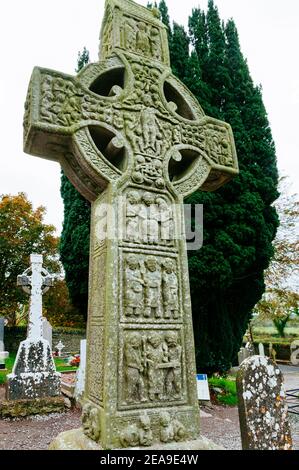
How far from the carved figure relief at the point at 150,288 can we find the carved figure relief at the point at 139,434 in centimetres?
74

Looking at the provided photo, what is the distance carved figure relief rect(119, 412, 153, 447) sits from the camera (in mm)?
2404

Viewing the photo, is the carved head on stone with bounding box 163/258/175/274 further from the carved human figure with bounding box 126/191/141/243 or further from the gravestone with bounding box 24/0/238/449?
the carved human figure with bounding box 126/191/141/243

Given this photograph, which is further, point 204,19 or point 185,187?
point 204,19

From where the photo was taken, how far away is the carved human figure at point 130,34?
360 centimetres

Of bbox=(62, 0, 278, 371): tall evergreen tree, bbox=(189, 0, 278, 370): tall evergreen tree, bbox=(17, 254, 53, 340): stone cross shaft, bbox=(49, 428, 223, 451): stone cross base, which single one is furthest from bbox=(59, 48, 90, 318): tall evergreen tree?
bbox=(49, 428, 223, 451): stone cross base

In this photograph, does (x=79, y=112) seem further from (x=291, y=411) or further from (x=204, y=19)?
(x=204, y=19)

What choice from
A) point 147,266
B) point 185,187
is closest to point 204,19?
point 185,187

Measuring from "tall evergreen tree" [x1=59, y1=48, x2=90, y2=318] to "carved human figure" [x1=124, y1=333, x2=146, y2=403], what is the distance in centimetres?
657

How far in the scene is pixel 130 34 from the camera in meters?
3.65

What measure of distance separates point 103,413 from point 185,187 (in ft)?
6.88

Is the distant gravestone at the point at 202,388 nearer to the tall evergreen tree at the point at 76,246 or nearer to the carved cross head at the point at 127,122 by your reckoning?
the tall evergreen tree at the point at 76,246

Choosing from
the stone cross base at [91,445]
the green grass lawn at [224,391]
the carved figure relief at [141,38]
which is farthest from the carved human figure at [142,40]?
the green grass lawn at [224,391]

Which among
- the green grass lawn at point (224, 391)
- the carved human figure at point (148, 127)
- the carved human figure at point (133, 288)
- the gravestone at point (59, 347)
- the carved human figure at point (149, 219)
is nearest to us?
the carved human figure at point (133, 288)

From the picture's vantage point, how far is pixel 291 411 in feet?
25.5
